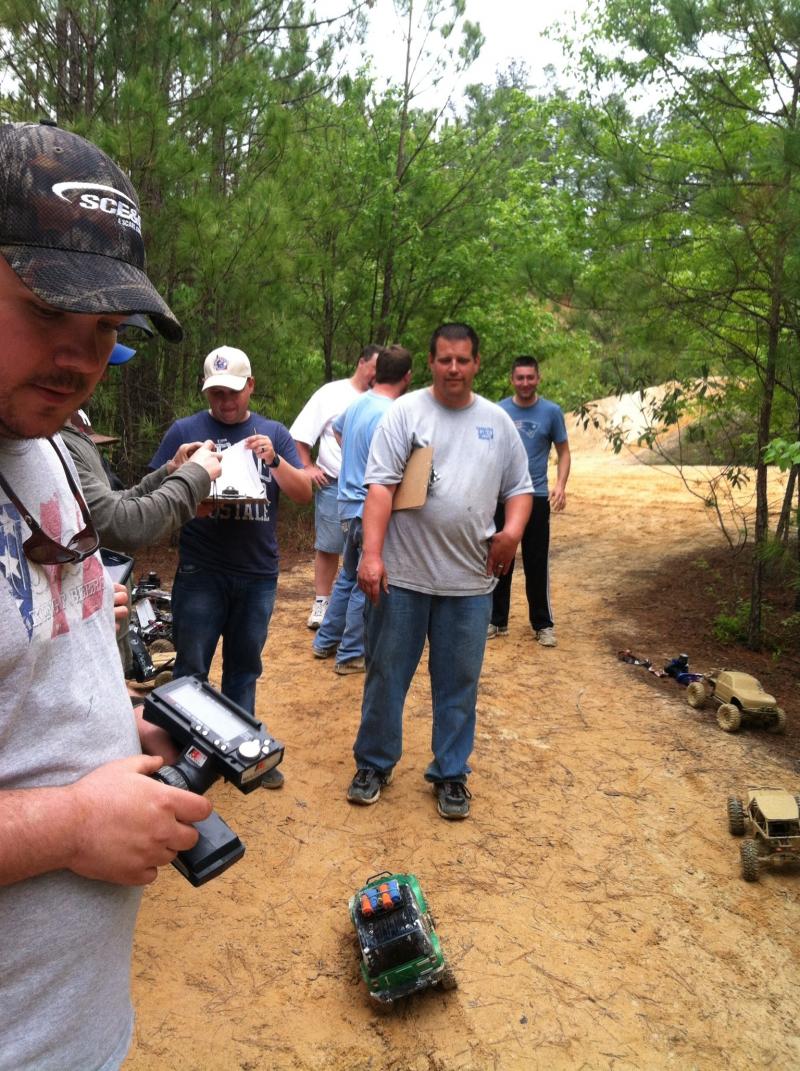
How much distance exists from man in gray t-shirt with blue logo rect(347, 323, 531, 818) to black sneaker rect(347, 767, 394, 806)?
0.04 ft

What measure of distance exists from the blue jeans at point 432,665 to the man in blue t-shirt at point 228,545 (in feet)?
1.88

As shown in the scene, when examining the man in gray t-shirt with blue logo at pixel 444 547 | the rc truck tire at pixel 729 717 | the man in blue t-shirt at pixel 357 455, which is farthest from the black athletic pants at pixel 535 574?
the man in gray t-shirt with blue logo at pixel 444 547

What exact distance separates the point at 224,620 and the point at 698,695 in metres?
3.20

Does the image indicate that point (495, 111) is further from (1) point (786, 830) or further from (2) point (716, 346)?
(1) point (786, 830)

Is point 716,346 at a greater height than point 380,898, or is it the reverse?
point 716,346

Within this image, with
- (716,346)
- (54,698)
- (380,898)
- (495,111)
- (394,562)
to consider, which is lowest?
(380,898)

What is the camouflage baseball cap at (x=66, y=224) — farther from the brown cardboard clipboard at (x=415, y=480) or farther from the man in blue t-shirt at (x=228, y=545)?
the brown cardboard clipboard at (x=415, y=480)

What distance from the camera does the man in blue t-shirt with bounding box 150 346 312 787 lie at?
11.5 feet

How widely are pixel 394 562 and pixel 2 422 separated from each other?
2.75 metres

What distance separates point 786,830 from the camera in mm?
3441

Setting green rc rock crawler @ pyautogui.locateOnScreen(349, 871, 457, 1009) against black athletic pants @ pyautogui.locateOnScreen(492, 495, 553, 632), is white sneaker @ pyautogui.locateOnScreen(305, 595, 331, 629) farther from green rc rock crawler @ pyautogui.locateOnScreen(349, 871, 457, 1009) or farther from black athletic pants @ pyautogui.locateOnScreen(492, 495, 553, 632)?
green rc rock crawler @ pyautogui.locateOnScreen(349, 871, 457, 1009)

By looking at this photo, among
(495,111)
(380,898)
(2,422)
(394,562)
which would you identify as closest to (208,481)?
(394,562)

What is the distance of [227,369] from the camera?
3.48m

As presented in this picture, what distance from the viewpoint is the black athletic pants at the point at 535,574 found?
6.11 m
